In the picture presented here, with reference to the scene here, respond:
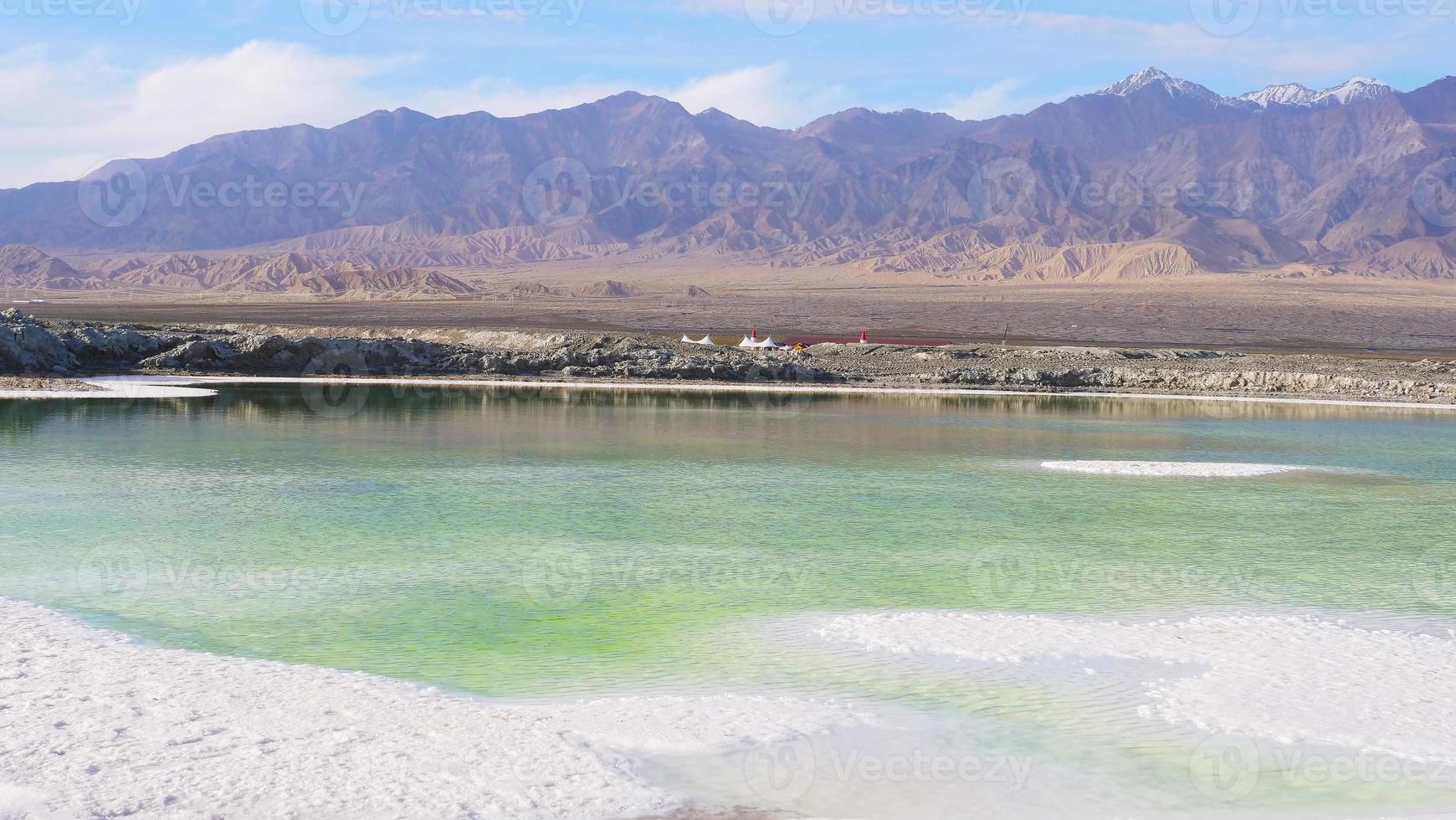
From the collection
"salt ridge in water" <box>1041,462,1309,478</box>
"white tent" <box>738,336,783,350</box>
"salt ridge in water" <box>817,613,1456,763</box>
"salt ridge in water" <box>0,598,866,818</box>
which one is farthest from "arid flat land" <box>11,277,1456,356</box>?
"salt ridge in water" <box>0,598,866,818</box>

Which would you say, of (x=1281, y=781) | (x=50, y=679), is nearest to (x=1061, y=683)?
(x=1281, y=781)

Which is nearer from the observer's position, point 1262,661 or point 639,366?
point 1262,661

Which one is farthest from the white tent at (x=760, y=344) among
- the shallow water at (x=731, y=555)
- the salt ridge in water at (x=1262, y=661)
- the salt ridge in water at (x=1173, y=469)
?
the salt ridge in water at (x=1262, y=661)

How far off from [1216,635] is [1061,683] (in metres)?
2.13

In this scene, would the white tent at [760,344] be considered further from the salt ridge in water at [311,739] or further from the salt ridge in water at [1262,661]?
the salt ridge in water at [311,739]

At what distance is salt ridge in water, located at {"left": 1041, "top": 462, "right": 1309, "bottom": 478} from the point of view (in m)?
21.0

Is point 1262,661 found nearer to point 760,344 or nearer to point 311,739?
point 311,739

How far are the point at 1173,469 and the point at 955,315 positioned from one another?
76.8 m

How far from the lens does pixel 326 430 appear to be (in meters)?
26.0

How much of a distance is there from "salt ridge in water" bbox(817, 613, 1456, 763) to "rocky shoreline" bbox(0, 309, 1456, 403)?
31973 millimetres

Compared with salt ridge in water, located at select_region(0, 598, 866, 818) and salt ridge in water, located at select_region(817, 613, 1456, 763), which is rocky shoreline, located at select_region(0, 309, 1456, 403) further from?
salt ridge in water, located at select_region(0, 598, 866, 818)

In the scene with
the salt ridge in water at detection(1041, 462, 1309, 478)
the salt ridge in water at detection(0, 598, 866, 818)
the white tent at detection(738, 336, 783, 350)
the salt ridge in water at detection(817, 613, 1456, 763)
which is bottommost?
the salt ridge in water at detection(1041, 462, 1309, 478)

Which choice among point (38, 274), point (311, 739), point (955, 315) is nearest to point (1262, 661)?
point (311, 739)

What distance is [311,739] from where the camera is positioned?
7441 millimetres
